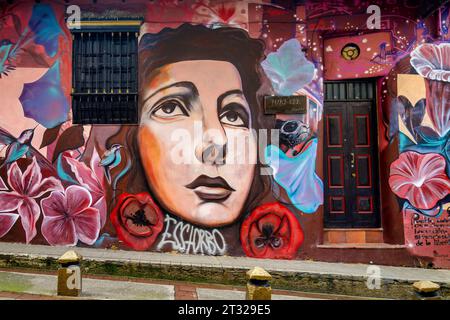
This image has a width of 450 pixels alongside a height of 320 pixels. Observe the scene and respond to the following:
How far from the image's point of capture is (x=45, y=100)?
8.27 metres

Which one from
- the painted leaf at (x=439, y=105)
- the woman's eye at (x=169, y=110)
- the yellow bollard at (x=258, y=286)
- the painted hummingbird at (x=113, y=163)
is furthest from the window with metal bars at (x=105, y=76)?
the painted leaf at (x=439, y=105)

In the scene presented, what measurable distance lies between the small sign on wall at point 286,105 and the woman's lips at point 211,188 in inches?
58.9

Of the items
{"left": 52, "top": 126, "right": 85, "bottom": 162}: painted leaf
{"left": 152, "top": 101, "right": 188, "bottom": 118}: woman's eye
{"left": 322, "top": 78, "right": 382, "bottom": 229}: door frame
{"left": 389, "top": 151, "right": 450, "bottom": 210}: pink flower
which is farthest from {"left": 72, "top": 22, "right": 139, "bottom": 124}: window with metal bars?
{"left": 389, "top": 151, "right": 450, "bottom": 210}: pink flower

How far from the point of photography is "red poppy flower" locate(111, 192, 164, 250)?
803 centimetres

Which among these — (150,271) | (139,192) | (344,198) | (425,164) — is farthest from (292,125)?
(150,271)

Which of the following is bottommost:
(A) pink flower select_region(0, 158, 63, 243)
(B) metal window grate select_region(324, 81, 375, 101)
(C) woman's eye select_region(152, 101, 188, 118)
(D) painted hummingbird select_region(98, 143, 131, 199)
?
(A) pink flower select_region(0, 158, 63, 243)

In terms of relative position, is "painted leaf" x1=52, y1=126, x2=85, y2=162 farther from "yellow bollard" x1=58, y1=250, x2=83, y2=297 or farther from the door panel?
the door panel

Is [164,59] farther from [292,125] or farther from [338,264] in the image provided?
[338,264]

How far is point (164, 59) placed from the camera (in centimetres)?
819

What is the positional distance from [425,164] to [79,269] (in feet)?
19.7

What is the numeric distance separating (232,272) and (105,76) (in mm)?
4155

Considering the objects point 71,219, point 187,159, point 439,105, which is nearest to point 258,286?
point 187,159

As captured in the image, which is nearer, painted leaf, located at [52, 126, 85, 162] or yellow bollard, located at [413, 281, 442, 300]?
yellow bollard, located at [413, 281, 442, 300]

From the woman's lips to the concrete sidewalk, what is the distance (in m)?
1.16
